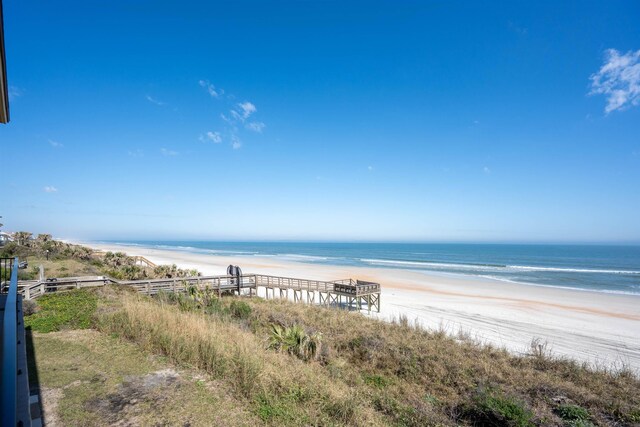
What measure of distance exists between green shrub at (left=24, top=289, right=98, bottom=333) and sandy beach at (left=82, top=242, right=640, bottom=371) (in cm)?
1397

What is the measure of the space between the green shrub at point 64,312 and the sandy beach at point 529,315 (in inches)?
550

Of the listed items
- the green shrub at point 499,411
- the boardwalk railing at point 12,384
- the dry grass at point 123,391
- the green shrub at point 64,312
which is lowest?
the green shrub at point 499,411

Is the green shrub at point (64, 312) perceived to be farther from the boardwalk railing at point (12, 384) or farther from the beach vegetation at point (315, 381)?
the boardwalk railing at point (12, 384)

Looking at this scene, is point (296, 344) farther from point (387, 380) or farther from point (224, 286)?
point (224, 286)

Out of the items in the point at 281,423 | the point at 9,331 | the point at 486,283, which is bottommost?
the point at 486,283

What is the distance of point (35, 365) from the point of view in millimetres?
6840

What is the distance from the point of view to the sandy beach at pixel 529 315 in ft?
51.3

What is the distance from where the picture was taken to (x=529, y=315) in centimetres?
2261

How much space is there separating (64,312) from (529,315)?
26512mm

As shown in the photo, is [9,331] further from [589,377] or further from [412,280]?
[412,280]

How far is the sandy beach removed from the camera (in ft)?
51.3

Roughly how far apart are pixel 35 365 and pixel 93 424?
3313mm

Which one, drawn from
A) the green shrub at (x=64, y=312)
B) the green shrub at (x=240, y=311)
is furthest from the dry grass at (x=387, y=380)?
the green shrub at (x=240, y=311)

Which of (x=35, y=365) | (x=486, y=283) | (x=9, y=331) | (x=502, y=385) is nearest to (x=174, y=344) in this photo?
(x=35, y=365)
